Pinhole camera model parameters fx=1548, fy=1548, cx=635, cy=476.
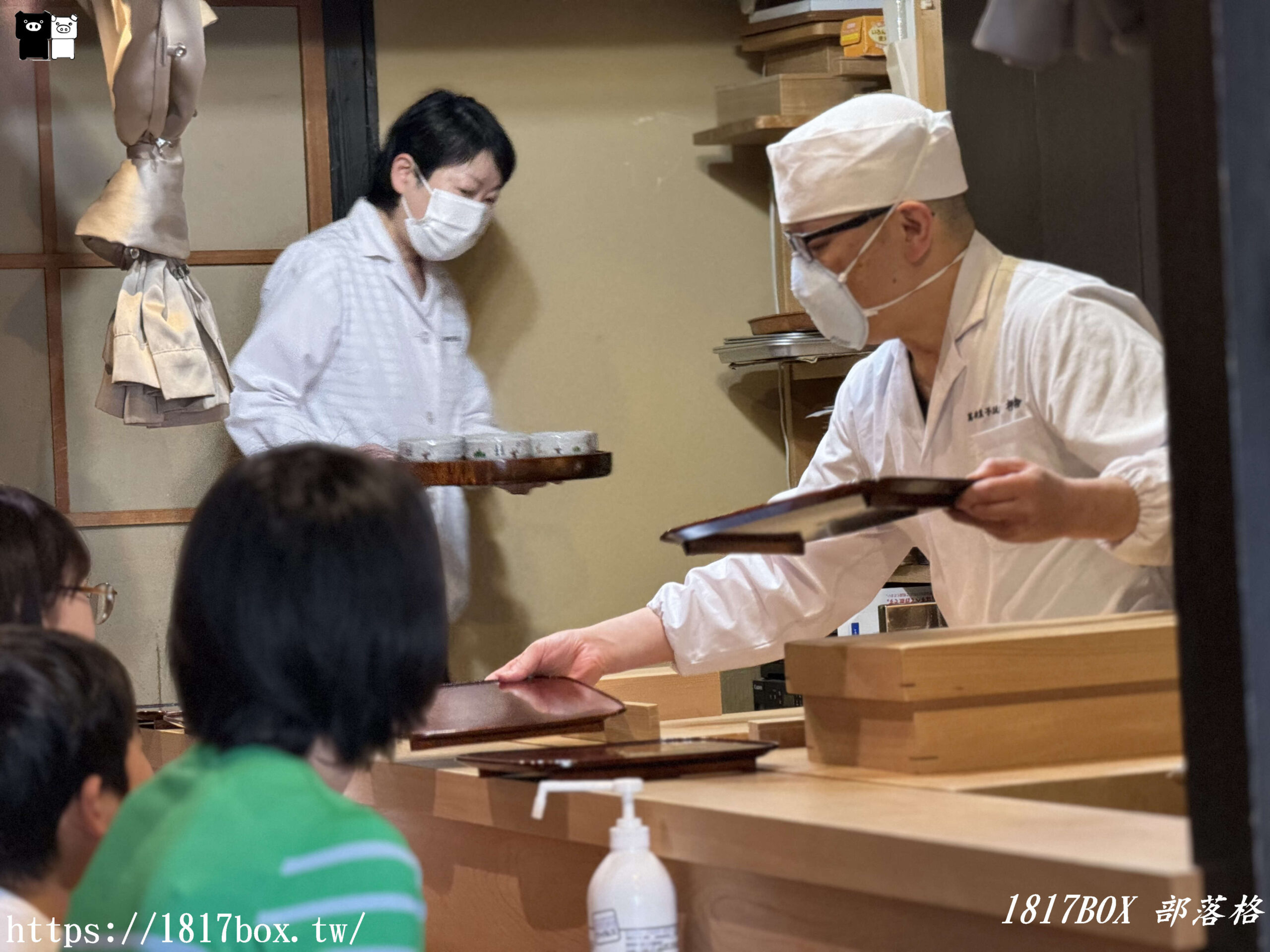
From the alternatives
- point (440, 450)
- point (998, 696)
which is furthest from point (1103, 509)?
point (440, 450)

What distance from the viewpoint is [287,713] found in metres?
1.02

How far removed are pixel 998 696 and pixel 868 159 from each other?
0.94m

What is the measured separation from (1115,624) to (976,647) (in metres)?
Result: 0.20

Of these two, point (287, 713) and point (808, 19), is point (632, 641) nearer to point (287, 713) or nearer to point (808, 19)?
point (287, 713)

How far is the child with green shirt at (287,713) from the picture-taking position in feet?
3.01

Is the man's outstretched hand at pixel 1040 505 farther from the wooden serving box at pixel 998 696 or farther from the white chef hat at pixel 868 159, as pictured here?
the white chef hat at pixel 868 159

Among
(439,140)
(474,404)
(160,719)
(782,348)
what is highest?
(439,140)

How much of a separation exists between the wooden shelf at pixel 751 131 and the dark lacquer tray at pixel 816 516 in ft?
7.81

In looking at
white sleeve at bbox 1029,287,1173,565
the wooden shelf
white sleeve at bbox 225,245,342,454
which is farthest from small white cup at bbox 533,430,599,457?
white sleeve at bbox 1029,287,1173,565

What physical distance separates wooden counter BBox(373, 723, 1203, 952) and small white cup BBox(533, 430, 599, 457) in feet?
5.05

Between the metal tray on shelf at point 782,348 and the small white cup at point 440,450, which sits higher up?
the metal tray on shelf at point 782,348

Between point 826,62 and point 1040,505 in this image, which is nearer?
point 1040,505

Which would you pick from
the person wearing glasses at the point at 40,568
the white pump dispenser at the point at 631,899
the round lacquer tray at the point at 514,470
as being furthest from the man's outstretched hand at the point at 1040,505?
the round lacquer tray at the point at 514,470

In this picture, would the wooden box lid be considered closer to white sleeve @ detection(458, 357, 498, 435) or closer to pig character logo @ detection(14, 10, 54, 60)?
white sleeve @ detection(458, 357, 498, 435)
